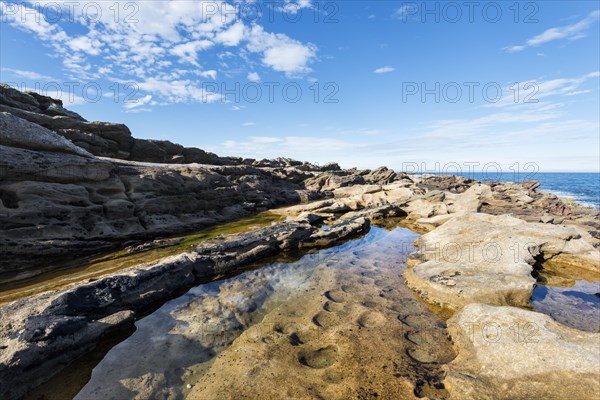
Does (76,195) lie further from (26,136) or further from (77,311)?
(77,311)

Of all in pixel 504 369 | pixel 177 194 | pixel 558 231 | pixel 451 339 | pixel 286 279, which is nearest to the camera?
pixel 504 369

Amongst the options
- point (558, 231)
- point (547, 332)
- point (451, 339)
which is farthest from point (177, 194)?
point (558, 231)

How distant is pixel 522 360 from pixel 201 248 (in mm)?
11917

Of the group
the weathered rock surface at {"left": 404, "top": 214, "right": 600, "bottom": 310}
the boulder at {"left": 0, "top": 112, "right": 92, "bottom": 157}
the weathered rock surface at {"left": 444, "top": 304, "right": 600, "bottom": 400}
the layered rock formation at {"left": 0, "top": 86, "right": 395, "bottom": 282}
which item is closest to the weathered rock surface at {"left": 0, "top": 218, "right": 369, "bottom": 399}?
the layered rock formation at {"left": 0, "top": 86, "right": 395, "bottom": 282}

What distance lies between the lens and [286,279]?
11.5 m

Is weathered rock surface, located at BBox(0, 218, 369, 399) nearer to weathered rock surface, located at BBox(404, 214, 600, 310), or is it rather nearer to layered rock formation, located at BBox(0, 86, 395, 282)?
layered rock formation, located at BBox(0, 86, 395, 282)

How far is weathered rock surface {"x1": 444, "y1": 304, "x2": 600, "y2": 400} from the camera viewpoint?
497 centimetres

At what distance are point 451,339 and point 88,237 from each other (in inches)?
705

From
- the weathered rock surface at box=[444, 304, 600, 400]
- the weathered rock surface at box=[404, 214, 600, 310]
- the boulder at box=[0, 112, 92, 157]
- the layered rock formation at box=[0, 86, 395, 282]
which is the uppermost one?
the boulder at box=[0, 112, 92, 157]

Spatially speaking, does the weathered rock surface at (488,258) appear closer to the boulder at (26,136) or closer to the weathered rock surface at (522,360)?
the weathered rock surface at (522,360)

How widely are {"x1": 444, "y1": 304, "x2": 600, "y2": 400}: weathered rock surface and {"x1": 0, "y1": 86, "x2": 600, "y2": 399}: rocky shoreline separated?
28mm

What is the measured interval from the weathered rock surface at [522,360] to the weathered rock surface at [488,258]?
1689 millimetres

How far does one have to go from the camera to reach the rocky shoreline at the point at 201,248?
574 centimetres

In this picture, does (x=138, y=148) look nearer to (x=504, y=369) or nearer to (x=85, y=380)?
(x=85, y=380)
